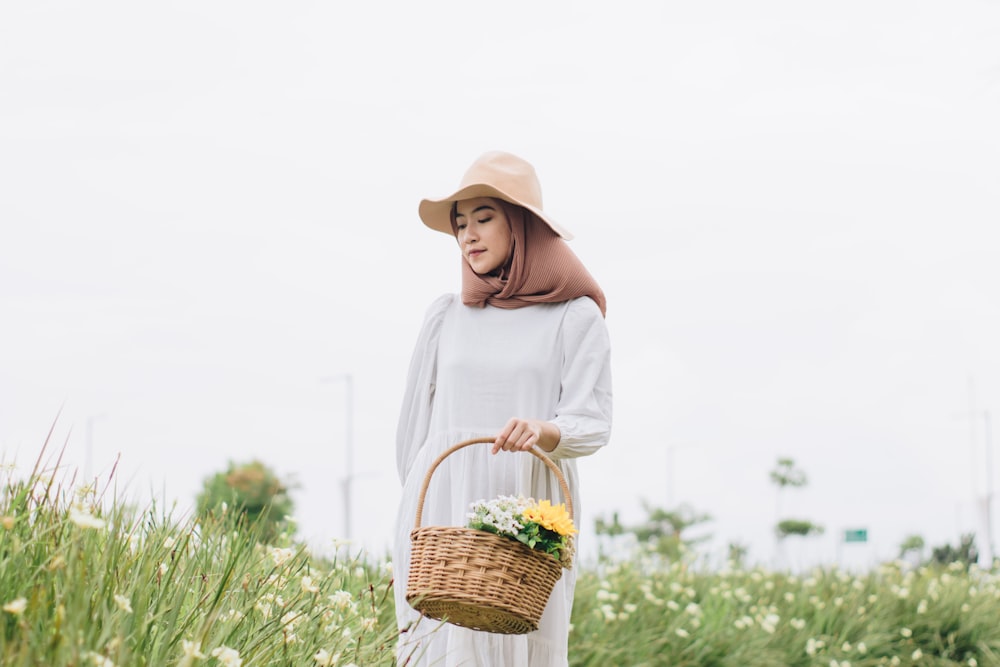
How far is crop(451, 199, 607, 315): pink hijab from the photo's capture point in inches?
176

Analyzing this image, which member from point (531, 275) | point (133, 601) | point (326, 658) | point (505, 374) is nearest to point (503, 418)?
point (505, 374)

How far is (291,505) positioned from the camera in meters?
34.6

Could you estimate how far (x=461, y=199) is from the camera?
4590 millimetres

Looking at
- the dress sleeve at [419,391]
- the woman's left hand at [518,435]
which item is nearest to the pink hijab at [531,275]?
the dress sleeve at [419,391]

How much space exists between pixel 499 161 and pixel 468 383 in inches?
31.3

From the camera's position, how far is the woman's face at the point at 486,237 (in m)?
4.51

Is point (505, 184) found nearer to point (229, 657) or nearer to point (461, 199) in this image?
point (461, 199)

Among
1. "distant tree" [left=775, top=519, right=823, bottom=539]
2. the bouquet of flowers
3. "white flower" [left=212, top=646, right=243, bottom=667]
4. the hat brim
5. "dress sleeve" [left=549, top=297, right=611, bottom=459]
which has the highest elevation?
"distant tree" [left=775, top=519, right=823, bottom=539]

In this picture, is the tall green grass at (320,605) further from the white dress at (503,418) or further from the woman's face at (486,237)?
the woman's face at (486,237)

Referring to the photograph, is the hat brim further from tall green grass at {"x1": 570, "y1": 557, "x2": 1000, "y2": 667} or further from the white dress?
tall green grass at {"x1": 570, "y1": 557, "x2": 1000, "y2": 667}

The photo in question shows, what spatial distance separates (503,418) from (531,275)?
51cm

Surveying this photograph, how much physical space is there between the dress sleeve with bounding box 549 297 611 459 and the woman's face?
318 millimetres

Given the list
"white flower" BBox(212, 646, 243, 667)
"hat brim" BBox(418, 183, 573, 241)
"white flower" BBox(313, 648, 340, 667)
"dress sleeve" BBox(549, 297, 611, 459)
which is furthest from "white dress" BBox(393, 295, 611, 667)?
"white flower" BBox(212, 646, 243, 667)

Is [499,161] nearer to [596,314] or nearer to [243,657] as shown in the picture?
[596,314]
